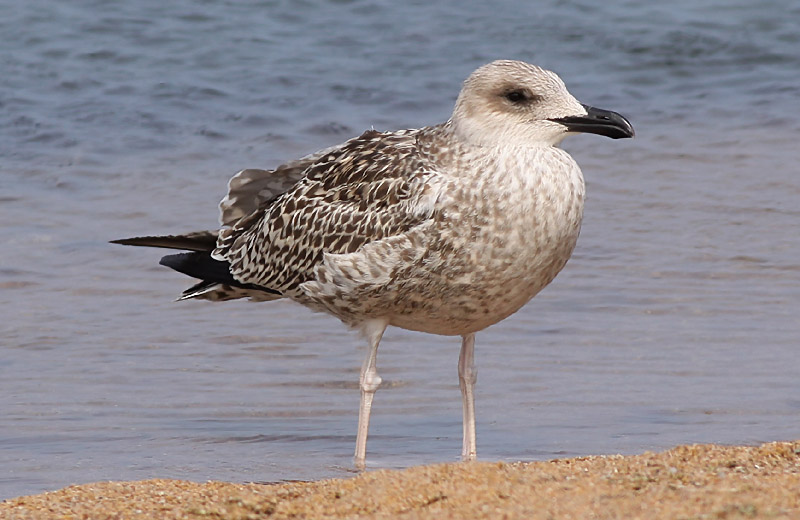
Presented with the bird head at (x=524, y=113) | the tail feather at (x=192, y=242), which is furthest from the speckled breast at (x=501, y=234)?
the tail feather at (x=192, y=242)

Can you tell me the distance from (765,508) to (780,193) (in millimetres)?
6886

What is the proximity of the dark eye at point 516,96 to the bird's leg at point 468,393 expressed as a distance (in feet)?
4.14

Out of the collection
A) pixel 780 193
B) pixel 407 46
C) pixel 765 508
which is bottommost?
pixel 765 508

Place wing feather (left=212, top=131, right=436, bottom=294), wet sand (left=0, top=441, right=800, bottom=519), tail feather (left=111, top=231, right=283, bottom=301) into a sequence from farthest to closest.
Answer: tail feather (left=111, top=231, right=283, bottom=301) < wing feather (left=212, top=131, right=436, bottom=294) < wet sand (left=0, top=441, right=800, bottom=519)

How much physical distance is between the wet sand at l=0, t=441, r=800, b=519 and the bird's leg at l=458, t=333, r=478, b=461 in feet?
3.92

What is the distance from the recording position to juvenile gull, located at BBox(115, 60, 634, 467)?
6000mm

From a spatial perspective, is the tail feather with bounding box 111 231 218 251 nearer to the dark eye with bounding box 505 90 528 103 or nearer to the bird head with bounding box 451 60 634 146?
the bird head with bounding box 451 60 634 146

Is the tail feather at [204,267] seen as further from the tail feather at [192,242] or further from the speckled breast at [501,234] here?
the speckled breast at [501,234]

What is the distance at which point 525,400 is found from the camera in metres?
7.28

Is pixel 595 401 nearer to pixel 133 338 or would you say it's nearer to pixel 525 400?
pixel 525 400

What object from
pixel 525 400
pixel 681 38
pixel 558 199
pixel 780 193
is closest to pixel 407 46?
pixel 681 38

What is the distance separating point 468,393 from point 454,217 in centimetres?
107

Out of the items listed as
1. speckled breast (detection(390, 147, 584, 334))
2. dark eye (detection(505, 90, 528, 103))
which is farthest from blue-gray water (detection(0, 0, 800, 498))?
dark eye (detection(505, 90, 528, 103))

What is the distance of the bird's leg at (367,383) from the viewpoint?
21.3 feet
